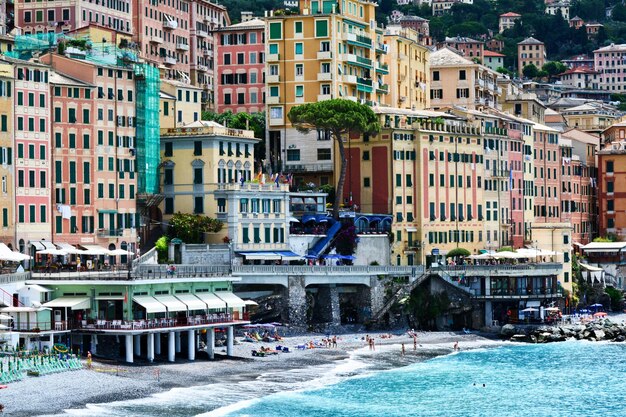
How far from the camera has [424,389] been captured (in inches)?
4146

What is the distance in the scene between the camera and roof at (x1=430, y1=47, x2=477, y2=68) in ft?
579

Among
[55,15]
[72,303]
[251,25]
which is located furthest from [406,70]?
[72,303]

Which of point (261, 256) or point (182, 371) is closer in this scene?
point (182, 371)

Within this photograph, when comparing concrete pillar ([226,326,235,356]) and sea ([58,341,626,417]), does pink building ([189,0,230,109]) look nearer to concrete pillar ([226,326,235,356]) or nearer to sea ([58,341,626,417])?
sea ([58,341,626,417])

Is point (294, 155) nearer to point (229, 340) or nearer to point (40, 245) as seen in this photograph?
point (40, 245)

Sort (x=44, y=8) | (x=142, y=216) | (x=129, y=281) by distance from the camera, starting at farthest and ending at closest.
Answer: (x=44, y=8) < (x=142, y=216) < (x=129, y=281)

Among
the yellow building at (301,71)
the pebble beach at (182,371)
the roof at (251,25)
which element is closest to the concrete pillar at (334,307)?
the pebble beach at (182,371)

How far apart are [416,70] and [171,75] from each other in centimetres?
2660

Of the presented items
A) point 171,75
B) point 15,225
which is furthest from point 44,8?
point 15,225

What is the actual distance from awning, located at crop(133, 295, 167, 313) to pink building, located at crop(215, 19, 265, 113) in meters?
59.4

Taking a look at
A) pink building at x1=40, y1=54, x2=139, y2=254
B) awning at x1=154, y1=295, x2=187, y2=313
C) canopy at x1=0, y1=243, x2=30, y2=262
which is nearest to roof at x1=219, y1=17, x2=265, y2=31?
pink building at x1=40, y1=54, x2=139, y2=254

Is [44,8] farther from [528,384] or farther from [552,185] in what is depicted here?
[528,384]

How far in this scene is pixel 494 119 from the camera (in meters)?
159

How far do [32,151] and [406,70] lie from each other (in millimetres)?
61412
